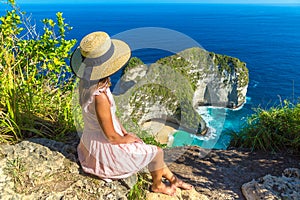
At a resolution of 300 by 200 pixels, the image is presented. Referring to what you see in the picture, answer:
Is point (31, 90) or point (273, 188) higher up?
point (31, 90)

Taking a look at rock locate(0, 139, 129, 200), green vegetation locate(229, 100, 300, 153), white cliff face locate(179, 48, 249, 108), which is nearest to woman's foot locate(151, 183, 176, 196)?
rock locate(0, 139, 129, 200)

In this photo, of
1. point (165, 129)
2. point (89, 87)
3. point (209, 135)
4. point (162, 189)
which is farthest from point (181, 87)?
point (89, 87)

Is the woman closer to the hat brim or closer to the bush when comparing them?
the hat brim

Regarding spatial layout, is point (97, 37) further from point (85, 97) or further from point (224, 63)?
point (224, 63)

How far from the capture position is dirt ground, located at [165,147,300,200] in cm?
396

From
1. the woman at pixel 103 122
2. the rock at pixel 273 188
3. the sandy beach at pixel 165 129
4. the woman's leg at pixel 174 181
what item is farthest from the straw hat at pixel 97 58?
the sandy beach at pixel 165 129

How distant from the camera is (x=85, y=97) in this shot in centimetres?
263

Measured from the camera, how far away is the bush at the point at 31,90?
10.7 ft

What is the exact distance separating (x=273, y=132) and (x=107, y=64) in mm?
3757

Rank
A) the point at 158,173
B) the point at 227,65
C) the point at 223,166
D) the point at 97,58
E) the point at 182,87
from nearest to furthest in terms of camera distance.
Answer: the point at 97,58 < the point at 158,173 < the point at 223,166 < the point at 182,87 < the point at 227,65

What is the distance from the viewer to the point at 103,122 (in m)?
2.56

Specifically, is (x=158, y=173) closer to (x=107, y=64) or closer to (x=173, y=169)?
(x=173, y=169)

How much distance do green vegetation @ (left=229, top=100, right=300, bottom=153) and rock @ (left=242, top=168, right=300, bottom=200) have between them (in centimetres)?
104

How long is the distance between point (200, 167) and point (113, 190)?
2.00 meters
